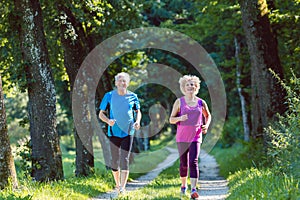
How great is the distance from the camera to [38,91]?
11.5 meters

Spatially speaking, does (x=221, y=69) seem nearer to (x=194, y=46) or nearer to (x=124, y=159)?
(x=194, y=46)

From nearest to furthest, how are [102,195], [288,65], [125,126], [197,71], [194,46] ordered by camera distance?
[125,126], [102,195], [288,65], [194,46], [197,71]

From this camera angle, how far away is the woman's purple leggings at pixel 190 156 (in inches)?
362

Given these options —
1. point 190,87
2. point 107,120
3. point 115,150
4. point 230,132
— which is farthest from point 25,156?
point 230,132

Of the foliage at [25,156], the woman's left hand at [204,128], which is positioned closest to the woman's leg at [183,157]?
the woman's left hand at [204,128]

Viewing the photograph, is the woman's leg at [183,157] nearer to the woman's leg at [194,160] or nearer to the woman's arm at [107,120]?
the woman's leg at [194,160]

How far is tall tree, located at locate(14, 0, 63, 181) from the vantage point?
37.7 feet

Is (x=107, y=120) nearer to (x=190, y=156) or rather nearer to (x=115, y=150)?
(x=115, y=150)

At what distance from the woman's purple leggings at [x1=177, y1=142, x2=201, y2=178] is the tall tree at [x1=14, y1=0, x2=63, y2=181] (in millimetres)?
3582

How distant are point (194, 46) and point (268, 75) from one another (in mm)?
14826

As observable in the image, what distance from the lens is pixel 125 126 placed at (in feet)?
32.7

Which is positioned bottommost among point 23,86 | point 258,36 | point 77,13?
point 23,86

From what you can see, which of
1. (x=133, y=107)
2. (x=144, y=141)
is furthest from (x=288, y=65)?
(x=144, y=141)

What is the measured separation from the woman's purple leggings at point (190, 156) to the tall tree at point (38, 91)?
3.58 metres
